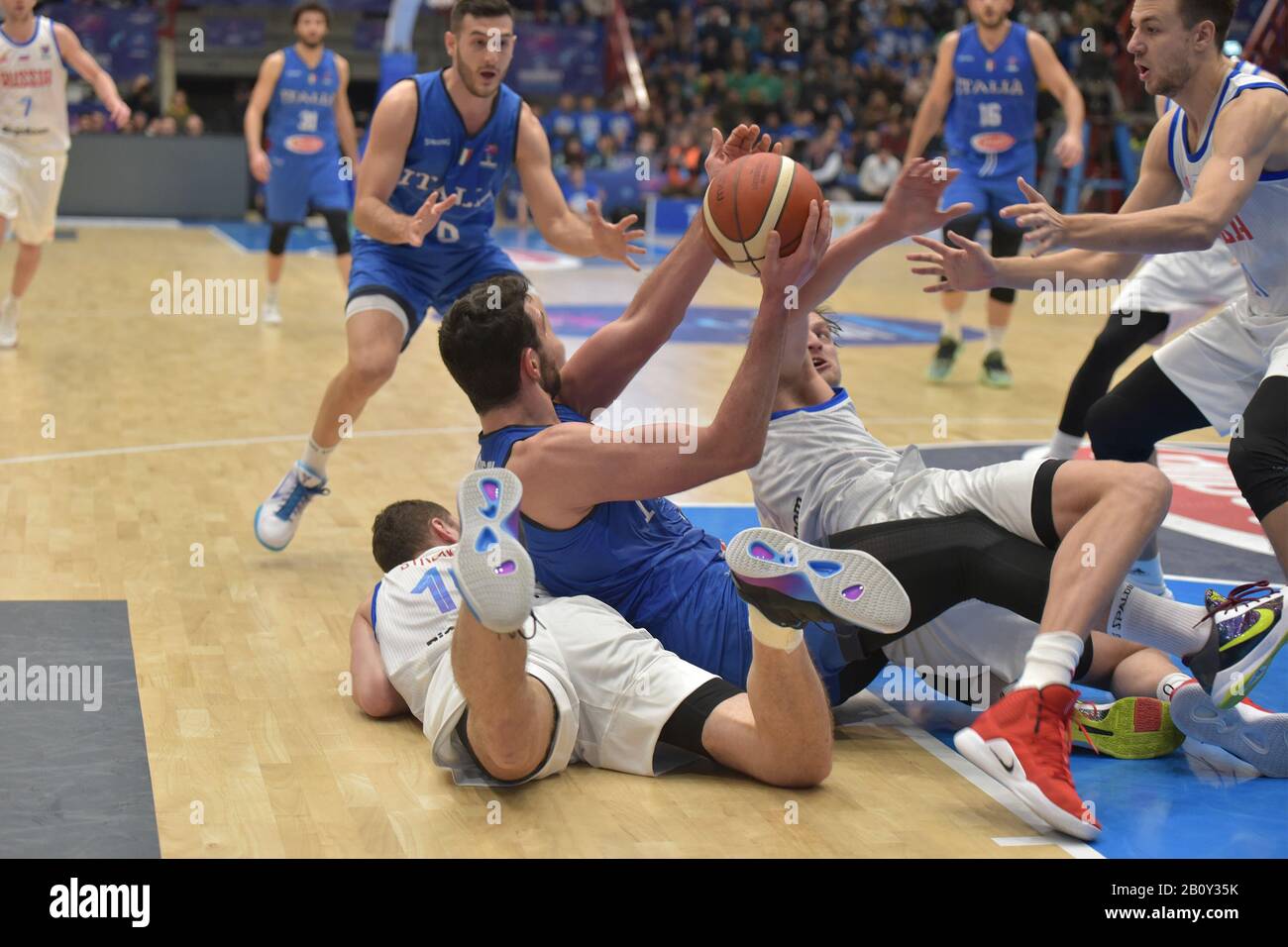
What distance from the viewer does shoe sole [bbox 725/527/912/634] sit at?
344 centimetres

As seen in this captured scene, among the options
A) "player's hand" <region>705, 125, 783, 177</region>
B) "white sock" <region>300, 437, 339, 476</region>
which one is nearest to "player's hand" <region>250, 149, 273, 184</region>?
"white sock" <region>300, 437, 339, 476</region>

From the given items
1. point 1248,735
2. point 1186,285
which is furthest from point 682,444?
point 1186,285

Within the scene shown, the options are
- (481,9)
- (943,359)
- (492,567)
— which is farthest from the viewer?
(943,359)

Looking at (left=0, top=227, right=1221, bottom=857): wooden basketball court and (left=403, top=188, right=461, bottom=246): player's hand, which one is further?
(left=403, top=188, right=461, bottom=246): player's hand

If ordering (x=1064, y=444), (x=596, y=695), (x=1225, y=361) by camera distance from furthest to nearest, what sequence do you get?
(x=1064, y=444)
(x=1225, y=361)
(x=596, y=695)

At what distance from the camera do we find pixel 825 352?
4.56 metres

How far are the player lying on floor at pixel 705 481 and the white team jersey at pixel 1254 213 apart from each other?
3.72 feet

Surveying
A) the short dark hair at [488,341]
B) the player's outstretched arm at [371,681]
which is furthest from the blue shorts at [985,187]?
the short dark hair at [488,341]

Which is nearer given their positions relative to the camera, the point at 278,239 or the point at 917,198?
the point at 917,198

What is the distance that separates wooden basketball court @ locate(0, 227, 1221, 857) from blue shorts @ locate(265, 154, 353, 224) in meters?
0.91

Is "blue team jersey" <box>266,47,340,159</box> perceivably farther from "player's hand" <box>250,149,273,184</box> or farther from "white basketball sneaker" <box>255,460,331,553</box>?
"white basketball sneaker" <box>255,460,331,553</box>

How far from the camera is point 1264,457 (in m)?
4.37

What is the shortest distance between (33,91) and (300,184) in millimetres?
2399

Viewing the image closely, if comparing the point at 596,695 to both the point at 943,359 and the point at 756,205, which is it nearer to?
the point at 756,205
